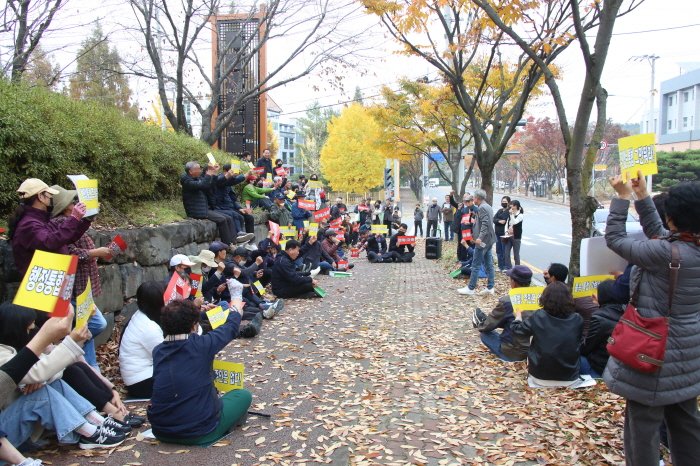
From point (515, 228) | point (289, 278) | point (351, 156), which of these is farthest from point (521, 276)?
point (351, 156)

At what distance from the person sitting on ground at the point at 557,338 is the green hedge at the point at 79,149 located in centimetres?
568

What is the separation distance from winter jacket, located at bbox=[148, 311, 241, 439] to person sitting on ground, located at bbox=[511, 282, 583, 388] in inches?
123

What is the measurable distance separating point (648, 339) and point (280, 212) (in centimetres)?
1354

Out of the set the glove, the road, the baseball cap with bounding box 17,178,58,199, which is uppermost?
the baseball cap with bounding box 17,178,58,199

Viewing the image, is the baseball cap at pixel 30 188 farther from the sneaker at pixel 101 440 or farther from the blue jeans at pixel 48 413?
the sneaker at pixel 101 440

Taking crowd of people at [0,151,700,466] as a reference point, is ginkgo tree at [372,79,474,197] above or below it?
above

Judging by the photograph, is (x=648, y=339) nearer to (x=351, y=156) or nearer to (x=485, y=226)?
(x=485, y=226)

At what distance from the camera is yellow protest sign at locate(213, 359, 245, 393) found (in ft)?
15.9

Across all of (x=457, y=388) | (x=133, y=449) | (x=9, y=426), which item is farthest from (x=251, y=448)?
(x=457, y=388)

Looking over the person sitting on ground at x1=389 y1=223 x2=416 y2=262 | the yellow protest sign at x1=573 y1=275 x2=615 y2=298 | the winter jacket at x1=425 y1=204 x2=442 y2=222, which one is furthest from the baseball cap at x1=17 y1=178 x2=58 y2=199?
the winter jacket at x1=425 y1=204 x2=442 y2=222

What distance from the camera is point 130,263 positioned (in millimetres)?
7266

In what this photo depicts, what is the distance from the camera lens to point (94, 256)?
5.17 metres

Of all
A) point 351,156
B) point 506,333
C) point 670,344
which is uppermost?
point 351,156

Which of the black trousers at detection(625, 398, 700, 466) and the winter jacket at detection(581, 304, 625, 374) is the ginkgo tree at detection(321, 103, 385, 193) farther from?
the black trousers at detection(625, 398, 700, 466)
